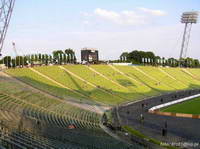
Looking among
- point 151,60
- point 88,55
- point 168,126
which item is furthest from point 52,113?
point 151,60

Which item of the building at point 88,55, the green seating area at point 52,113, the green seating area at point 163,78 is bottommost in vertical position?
the green seating area at point 163,78

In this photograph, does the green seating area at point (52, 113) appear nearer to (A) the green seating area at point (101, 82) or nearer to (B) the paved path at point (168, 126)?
(B) the paved path at point (168, 126)

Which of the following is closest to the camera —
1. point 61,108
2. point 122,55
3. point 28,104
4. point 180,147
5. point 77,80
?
point 180,147

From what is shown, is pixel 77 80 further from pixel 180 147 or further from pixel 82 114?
pixel 180 147

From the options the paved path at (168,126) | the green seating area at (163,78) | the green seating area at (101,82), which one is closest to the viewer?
the paved path at (168,126)

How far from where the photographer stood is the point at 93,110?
35.3m

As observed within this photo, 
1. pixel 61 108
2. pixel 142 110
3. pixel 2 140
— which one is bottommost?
pixel 142 110

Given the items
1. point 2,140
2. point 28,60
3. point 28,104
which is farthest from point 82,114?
point 28,60

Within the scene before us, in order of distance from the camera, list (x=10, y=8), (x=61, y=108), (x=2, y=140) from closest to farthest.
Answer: (x=2, y=140)
(x=61, y=108)
(x=10, y=8)

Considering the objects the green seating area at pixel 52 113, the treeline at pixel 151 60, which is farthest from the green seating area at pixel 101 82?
the treeline at pixel 151 60

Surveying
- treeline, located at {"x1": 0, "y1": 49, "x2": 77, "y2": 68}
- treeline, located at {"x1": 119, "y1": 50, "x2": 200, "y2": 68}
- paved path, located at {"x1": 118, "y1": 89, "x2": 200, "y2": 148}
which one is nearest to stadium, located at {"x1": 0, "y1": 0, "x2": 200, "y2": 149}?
paved path, located at {"x1": 118, "y1": 89, "x2": 200, "y2": 148}

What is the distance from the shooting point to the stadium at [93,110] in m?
16.9

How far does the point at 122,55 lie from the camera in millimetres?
155500

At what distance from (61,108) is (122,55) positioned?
128 meters
